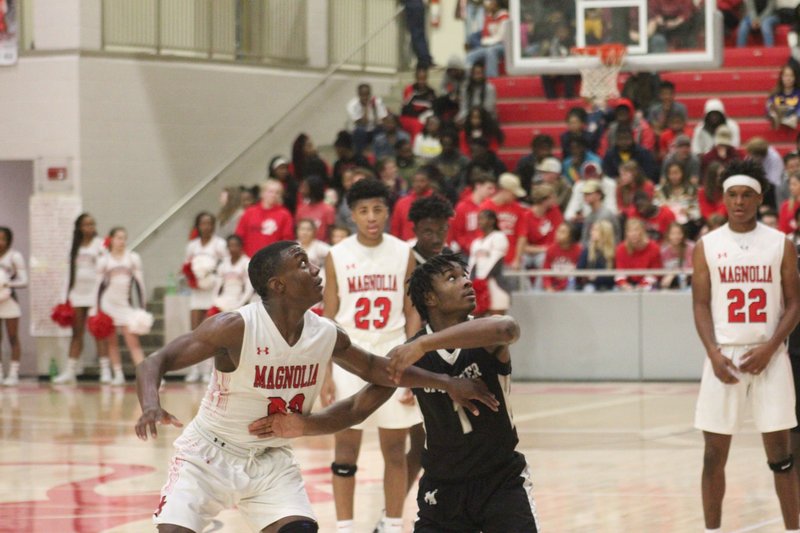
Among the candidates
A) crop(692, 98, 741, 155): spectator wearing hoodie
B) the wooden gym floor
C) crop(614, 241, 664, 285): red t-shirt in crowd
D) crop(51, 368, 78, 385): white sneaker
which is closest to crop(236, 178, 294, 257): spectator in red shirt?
the wooden gym floor

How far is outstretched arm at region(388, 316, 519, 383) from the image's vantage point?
509cm

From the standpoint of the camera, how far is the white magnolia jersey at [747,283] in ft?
23.8

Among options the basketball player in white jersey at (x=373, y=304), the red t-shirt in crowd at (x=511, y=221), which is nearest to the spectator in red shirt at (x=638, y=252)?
the red t-shirt in crowd at (x=511, y=221)

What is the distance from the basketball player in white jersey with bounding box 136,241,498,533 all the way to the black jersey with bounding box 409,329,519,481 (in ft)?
0.46

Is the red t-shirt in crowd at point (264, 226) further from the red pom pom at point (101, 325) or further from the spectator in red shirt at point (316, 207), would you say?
the red pom pom at point (101, 325)

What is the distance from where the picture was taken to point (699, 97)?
2088 cm

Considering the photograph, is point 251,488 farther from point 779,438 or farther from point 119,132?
point 119,132

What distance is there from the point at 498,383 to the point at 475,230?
1016 centimetres

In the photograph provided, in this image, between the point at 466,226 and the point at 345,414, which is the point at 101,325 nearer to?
the point at 466,226

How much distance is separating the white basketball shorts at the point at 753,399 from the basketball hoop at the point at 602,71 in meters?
10.9

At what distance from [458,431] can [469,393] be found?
0.25m

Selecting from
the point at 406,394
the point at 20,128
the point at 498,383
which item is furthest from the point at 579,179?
the point at 498,383

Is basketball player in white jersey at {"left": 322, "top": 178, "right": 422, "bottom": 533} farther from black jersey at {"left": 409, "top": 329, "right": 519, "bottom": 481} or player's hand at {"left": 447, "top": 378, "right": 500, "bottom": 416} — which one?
player's hand at {"left": 447, "top": 378, "right": 500, "bottom": 416}

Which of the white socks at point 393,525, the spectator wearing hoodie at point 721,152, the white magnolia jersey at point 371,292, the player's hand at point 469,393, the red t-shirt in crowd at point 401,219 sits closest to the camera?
the player's hand at point 469,393
